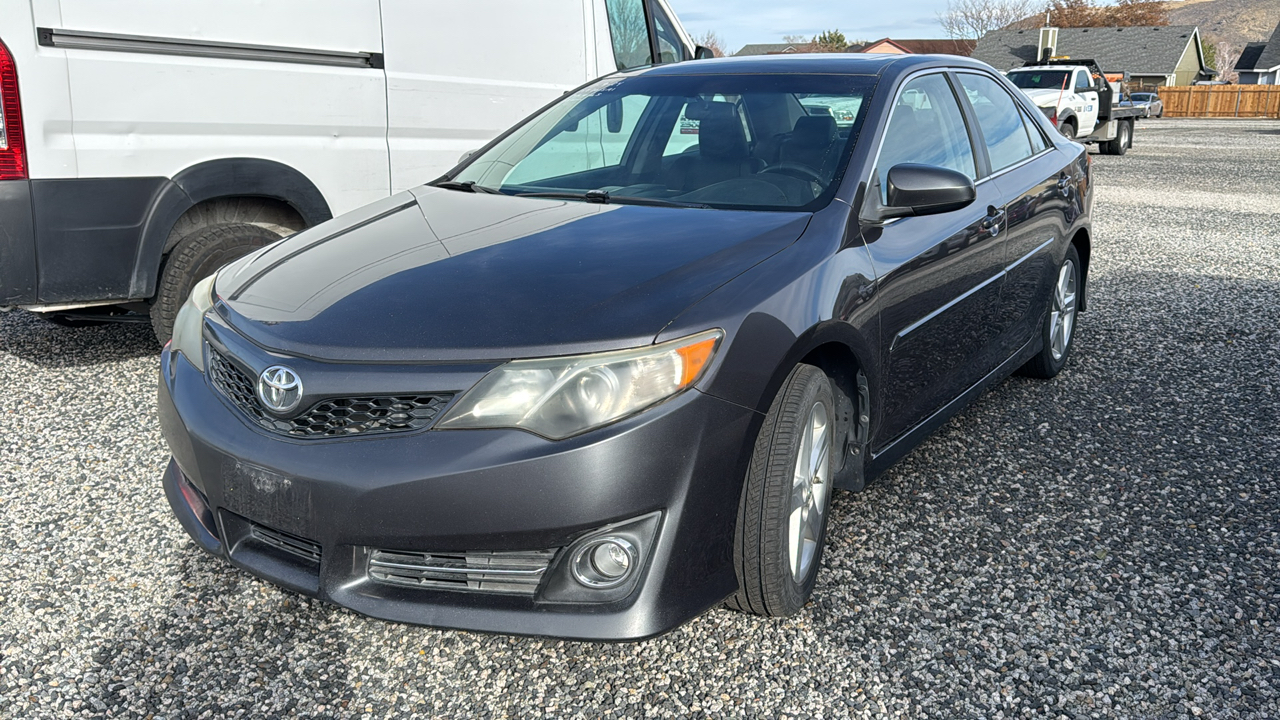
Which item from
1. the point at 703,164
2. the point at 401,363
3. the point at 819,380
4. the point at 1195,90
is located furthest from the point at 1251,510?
the point at 1195,90

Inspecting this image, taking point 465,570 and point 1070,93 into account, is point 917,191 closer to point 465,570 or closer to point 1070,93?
point 465,570

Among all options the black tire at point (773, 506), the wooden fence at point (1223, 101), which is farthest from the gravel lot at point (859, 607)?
the wooden fence at point (1223, 101)

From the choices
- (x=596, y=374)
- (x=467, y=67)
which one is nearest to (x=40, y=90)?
(x=467, y=67)

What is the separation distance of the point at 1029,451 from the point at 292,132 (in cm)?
357

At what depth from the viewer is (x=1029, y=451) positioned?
4027mm

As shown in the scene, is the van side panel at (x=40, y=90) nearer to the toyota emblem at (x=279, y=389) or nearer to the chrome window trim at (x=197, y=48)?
the chrome window trim at (x=197, y=48)

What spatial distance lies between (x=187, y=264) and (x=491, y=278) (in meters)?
2.65

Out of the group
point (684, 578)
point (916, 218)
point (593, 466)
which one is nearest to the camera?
point (593, 466)

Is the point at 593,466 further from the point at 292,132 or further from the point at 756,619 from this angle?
the point at 292,132

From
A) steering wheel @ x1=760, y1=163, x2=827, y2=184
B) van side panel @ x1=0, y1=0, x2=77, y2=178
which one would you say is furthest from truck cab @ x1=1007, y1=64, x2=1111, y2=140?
van side panel @ x1=0, y1=0, x2=77, y2=178

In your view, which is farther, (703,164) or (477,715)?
(703,164)

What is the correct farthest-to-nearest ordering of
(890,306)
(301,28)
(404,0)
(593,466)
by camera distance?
1. (404,0)
2. (301,28)
3. (890,306)
4. (593,466)

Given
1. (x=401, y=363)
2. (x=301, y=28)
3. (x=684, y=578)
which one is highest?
(x=301, y=28)

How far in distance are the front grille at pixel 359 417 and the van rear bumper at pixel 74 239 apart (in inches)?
89.2
